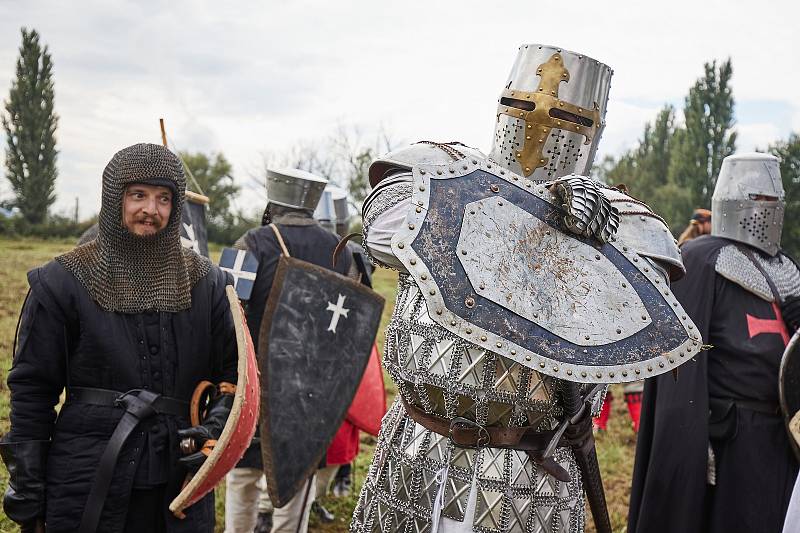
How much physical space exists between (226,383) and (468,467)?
87cm

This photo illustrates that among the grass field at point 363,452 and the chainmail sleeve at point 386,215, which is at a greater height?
the chainmail sleeve at point 386,215

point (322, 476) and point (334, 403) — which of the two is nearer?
point (334, 403)

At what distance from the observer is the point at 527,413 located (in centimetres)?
203

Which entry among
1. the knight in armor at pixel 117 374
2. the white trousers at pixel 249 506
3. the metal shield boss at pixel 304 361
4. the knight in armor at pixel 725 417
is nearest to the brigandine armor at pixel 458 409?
the knight in armor at pixel 117 374

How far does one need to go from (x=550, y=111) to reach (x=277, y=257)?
80.9 inches

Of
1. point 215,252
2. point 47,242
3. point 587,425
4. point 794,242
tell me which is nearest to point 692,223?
point 587,425

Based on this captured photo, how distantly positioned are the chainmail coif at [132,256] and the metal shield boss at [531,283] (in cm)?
103

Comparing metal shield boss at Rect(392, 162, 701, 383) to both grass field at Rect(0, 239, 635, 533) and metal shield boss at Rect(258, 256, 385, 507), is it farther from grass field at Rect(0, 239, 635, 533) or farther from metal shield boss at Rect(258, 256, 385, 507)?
grass field at Rect(0, 239, 635, 533)

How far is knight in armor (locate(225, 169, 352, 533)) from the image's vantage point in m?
3.77

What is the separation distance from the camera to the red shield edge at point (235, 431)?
7.09 feet

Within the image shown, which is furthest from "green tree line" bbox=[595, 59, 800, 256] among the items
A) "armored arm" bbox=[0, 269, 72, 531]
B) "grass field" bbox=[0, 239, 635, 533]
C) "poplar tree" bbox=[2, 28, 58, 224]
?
"armored arm" bbox=[0, 269, 72, 531]

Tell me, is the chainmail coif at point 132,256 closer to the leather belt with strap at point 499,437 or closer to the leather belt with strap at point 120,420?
the leather belt with strap at point 120,420

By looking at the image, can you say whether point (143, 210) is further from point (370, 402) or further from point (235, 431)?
point (370, 402)

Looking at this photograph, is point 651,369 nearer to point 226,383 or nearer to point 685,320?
point 685,320
